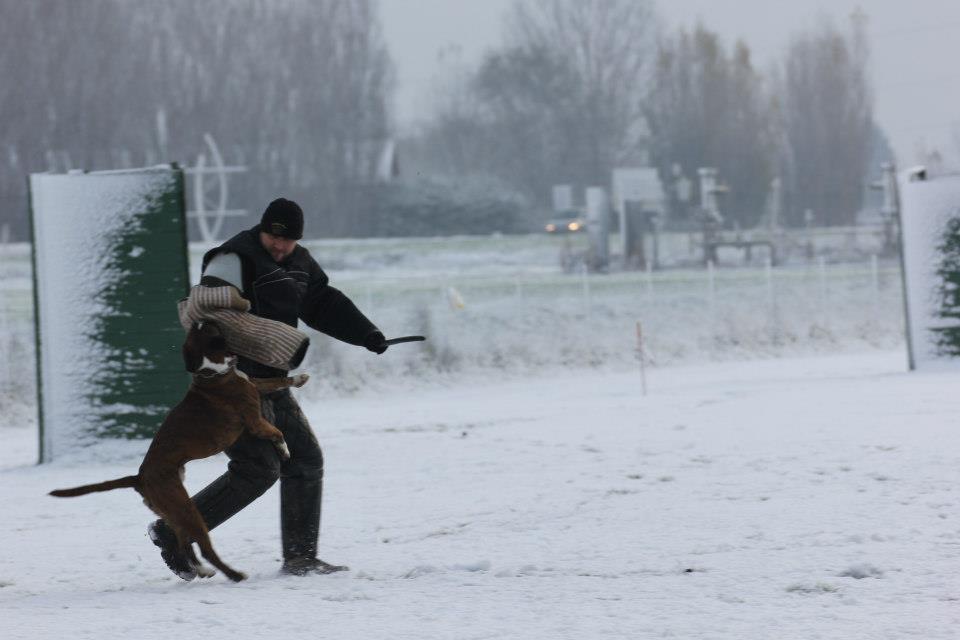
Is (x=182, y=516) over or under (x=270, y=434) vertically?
under

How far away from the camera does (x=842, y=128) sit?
7338 cm

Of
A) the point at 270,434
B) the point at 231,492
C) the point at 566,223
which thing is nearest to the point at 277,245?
the point at 270,434

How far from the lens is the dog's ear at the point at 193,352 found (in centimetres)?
578

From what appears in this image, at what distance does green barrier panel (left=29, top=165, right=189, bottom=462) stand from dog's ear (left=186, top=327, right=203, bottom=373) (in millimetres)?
5297

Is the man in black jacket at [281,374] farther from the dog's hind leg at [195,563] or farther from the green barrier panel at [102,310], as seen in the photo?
the green barrier panel at [102,310]

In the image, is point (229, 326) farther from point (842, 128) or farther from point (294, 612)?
point (842, 128)

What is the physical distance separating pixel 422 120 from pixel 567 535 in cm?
7704

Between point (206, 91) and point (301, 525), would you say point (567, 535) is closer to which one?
point (301, 525)

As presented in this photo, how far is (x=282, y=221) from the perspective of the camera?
235 inches

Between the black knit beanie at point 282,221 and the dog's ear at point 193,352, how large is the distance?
51cm

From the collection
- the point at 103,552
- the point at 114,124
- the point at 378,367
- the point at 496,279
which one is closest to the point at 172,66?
the point at 114,124

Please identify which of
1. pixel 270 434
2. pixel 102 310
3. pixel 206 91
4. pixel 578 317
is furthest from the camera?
pixel 206 91

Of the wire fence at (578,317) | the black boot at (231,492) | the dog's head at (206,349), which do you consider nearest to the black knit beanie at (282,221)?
the dog's head at (206,349)

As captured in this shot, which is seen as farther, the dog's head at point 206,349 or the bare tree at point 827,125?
the bare tree at point 827,125
